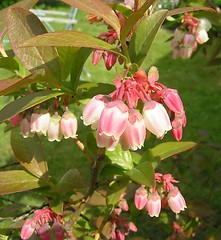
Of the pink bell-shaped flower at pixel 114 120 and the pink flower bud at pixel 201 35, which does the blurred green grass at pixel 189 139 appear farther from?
the pink bell-shaped flower at pixel 114 120

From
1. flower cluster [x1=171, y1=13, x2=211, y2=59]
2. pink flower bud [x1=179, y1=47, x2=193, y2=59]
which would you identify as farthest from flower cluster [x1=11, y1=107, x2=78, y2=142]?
pink flower bud [x1=179, y1=47, x2=193, y2=59]

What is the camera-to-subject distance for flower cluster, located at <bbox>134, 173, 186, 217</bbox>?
3.52 ft

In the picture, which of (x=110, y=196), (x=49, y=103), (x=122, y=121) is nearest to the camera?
(x=122, y=121)

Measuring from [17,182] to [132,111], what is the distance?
0.42 metres

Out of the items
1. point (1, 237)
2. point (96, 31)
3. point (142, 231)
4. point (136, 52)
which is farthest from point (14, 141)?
A: point (96, 31)

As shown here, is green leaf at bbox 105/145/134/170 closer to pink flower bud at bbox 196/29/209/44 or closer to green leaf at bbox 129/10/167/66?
green leaf at bbox 129/10/167/66

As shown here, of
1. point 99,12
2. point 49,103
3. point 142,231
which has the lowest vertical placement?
point 142,231

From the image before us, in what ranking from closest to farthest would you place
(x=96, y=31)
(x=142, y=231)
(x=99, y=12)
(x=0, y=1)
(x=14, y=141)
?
(x=99, y=12) → (x=14, y=141) → (x=142, y=231) → (x=96, y=31) → (x=0, y=1)

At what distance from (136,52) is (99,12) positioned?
0.30 feet

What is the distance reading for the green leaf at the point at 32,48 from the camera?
2.91ft

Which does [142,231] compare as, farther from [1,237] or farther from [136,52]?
[136,52]

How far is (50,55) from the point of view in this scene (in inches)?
36.5

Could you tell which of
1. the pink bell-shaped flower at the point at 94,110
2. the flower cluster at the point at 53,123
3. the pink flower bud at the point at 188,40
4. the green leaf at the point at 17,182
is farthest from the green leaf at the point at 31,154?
the pink flower bud at the point at 188,40

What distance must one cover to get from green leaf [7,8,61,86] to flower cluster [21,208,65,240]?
1.14ft
